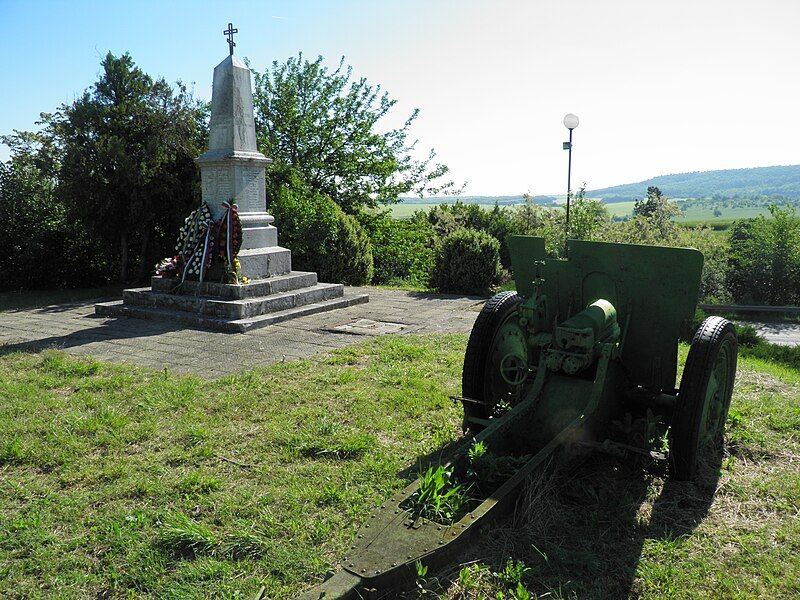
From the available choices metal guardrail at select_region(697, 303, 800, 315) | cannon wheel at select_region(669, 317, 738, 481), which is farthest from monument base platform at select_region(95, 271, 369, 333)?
metal guardrail at select_region(697, 303, 800, 315)

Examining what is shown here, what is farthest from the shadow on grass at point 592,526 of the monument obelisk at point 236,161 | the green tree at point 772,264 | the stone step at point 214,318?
the green tree at point 772,264

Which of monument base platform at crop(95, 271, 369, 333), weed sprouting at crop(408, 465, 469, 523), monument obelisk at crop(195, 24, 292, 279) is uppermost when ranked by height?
monument obelisk at crop(195, 24, 292, 279)

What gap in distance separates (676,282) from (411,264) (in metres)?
12.7

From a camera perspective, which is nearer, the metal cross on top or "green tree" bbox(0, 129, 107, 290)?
the metal cross on top

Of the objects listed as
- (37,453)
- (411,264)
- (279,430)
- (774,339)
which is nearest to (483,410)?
(279,430)

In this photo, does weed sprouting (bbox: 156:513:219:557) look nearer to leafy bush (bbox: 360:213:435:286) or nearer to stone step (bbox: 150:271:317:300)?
stone step (bbox: 150:271:317:300)

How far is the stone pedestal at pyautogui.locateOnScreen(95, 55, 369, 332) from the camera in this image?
8.41 m

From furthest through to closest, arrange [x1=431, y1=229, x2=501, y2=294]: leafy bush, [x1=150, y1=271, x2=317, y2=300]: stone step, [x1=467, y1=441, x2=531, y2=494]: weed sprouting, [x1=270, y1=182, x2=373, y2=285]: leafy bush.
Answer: [x1=270, y1=182, x2=373, y2=285]: leafy bush < [x1=431, y1=229, x2=501, y2=294]: leafy bush < [x1=150, y1=271, x2=317, y2=300]: stone step < [x1=467, y1=441, x2=531, y2=494]: weed sprouting

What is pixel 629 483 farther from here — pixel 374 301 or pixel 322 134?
pixel 322 134

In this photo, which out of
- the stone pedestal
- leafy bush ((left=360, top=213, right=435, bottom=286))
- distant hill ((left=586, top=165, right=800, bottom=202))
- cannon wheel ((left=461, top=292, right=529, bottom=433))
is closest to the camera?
cannon wheel ((left=461, top=292, right=529, bottom=433))

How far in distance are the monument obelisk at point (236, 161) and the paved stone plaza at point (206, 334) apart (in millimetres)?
1457

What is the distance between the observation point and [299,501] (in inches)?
127

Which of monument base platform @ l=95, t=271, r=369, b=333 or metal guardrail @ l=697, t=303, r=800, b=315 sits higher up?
monument base platform @ l=95, t=271, r=369, b=333

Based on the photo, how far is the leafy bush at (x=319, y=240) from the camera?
485 inches
